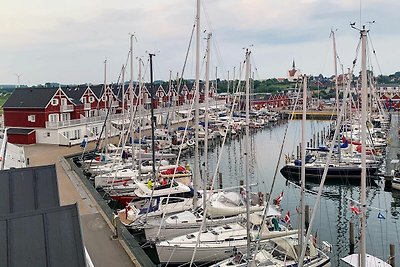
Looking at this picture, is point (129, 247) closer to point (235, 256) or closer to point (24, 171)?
point (235, 256)

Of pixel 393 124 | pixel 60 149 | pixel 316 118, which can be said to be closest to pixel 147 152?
pixel 60 149

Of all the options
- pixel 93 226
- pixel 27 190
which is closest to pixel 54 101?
pixel 93 226

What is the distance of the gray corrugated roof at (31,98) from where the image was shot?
52.4m

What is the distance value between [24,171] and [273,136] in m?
65.0

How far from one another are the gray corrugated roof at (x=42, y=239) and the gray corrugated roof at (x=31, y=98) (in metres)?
48.0

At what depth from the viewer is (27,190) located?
32.2 ft

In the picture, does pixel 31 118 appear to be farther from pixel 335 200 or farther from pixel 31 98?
pixel 335 200

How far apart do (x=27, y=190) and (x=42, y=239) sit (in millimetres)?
3263

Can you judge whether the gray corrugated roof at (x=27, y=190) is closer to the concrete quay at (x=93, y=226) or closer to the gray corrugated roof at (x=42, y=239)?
the gray corrugated roof at (x=42, y=239)

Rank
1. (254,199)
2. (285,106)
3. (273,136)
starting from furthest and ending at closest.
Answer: (285,106) < (273,136) < (254,199)

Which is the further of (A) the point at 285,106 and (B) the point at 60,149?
(A) the point at 285,106

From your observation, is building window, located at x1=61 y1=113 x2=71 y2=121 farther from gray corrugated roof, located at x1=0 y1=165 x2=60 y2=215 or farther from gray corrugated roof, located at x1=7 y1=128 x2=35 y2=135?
gray corrugated roof, located at x1=0 y1=165 x2=60 y2=215

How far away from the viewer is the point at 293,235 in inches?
742

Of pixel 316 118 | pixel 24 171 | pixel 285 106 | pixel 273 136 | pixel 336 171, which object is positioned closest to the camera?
pixel 24 171
